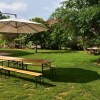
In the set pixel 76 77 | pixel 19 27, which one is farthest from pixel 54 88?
pixel 19 27

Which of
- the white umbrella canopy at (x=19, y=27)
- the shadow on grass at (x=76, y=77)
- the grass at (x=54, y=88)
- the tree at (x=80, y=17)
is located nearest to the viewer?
the grass at (x=54, y=88)

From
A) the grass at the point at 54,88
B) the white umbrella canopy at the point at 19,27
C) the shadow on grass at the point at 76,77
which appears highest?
the white umbrella canopy at the point at 19,27

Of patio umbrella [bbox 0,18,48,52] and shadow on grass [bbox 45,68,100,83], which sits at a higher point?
patio umbrella [bbox 0,18,48,52]

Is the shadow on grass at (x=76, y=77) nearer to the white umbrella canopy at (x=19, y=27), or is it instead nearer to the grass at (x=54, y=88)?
the grass at (x=54, y=88)

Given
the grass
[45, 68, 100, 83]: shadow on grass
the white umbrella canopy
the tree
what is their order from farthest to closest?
the tree → the white umbrella canopy → [45, 68, 100, 83]: shadow on grass → the grass

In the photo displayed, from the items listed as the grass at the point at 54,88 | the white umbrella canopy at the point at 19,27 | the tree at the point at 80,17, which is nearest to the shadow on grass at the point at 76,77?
the grass at the point at 54,88

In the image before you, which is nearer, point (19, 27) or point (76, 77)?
point (76, 77)

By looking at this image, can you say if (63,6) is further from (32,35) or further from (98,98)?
(32,35)

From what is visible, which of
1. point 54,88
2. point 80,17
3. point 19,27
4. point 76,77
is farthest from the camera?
point 80,17

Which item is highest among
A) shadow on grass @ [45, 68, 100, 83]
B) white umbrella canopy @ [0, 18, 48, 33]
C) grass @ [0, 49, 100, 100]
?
white umbrella canopy @ [0, 18, 48, 33]

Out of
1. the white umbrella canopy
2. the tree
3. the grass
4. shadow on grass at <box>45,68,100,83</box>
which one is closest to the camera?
the grass

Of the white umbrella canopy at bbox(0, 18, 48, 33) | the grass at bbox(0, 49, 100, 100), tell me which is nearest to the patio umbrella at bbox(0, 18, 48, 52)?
the white umbrella canopy at bbox(0, 18, 48, 33)

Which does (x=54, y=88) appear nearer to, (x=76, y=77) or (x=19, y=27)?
Result: (x=76, y=77)

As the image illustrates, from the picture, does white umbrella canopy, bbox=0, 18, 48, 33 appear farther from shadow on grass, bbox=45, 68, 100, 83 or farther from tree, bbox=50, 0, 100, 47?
tree, bbox=50, 0, 100, 47
